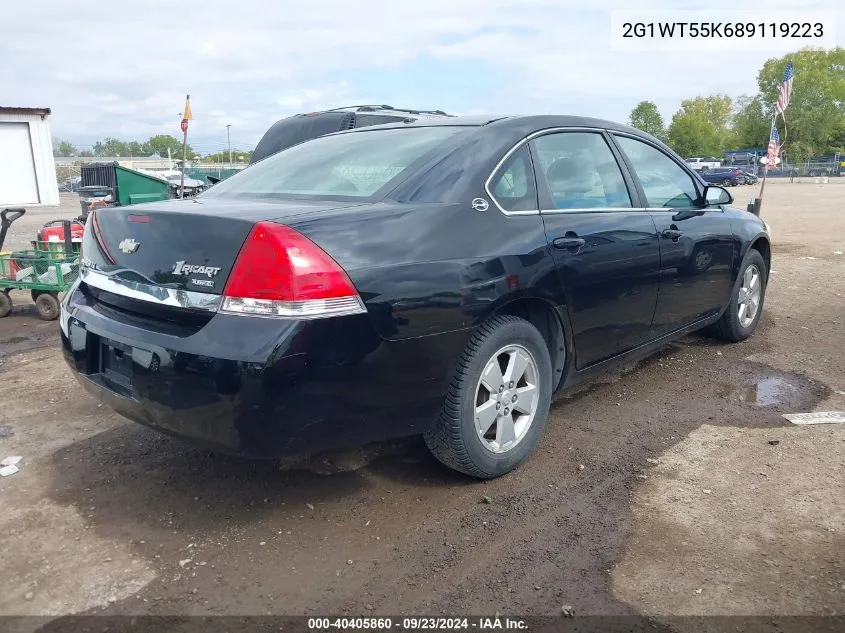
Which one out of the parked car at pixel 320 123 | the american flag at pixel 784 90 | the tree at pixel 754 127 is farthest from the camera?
the tree at pixel 754 127

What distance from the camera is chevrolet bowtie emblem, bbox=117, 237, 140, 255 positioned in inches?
110

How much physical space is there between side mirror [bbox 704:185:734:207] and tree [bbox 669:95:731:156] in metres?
83.7

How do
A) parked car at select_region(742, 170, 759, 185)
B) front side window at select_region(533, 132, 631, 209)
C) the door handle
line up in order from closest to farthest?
the door handle → front side window at select_region(533, 132, 631, 209) → parked car at select_region(742, 170, 759, 185)

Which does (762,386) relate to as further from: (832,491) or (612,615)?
(612,615)

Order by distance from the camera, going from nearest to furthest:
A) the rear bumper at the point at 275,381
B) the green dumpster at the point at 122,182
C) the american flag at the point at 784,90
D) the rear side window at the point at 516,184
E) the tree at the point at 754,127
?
the rear bumper at the point at 275,381, the rear side window at the point at 516,184, the green dumpster at the point at 122,182, the american flag at the point at 784,90, the tree at the point at 754,127

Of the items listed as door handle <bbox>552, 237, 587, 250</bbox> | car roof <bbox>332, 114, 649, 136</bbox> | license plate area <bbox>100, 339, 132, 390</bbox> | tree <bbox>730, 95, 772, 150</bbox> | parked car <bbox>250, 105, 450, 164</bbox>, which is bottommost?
license plate area <bbox>100, 339, 132, 390</bbox>

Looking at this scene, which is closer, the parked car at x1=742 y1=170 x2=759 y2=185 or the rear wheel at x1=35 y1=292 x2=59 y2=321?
the rear wheel at x1=35 y1=292 x2=59 y2=321

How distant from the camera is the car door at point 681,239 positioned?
13.7 feet

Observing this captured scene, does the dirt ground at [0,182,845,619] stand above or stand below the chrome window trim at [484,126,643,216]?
below

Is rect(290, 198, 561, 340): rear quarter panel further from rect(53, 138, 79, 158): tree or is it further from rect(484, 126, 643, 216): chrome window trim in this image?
rect(53, 138, 79, 158): tree

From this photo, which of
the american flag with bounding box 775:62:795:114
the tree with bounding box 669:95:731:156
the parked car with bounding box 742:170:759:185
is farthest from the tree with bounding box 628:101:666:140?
the american flag with bounding box 775:62:795:114

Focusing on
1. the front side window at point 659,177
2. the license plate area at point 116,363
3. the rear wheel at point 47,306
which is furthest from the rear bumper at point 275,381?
the rear wheel at point 47,306

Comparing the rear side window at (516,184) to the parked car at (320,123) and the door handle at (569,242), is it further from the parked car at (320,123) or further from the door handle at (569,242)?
the parked car at (320,123)

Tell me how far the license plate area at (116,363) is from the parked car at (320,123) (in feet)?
18.4
